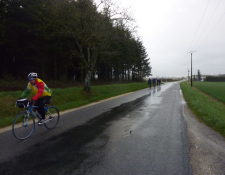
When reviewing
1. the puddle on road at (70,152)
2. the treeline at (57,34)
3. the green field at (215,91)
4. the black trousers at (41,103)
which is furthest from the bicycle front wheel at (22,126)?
the green field at (215,91)

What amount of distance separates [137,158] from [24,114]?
3693mm

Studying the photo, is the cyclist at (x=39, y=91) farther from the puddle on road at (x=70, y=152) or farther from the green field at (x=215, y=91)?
the green field at (x=215, y=91)

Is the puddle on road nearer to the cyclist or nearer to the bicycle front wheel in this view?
the bicycle front wheel

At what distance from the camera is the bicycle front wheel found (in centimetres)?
545

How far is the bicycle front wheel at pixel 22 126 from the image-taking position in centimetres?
545

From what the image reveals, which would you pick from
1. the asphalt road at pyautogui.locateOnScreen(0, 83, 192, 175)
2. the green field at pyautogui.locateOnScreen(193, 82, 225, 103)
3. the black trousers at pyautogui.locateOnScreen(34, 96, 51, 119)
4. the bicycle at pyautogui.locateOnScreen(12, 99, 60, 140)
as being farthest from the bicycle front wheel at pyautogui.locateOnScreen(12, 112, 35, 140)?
the green field at pyautogui.locateOnScreen(193, 82, 225, 103)

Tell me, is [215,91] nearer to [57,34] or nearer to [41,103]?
[57,34]

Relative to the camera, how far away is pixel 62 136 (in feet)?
19.2

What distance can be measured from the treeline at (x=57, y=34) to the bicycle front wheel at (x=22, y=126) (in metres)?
11.9

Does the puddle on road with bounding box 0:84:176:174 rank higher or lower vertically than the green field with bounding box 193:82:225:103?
higher

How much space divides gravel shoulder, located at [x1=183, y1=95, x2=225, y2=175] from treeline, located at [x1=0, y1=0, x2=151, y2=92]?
1268 cm

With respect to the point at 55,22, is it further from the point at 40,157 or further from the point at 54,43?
the point at 40,157

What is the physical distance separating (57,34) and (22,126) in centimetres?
1581

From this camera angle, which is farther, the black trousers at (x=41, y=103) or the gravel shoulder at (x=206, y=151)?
the black trousers at (x=41, y=103)
